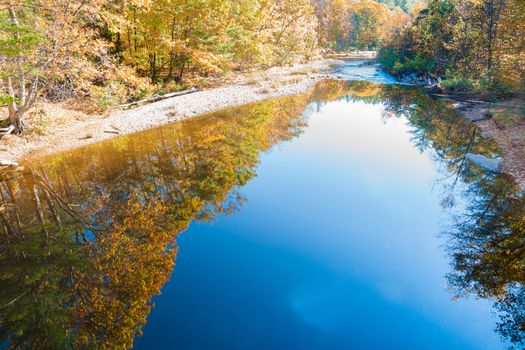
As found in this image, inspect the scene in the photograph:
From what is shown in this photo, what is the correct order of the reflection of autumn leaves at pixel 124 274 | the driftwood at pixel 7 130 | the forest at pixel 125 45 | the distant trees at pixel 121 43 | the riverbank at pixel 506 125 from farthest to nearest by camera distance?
the driftwood at pixel 7 130 → the forest at pixel 125 45 → the distant trees at pixel 121 43 → the riverbank at pixel 506 125 → the reflection of autumn leaves at pixel 124 274

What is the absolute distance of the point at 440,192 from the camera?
10664 millimetres

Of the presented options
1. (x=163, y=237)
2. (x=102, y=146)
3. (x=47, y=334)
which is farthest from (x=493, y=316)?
(x=102, y=146)

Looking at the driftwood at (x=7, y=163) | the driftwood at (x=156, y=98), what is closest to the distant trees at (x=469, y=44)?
the driftwood at (x=156, y=98)

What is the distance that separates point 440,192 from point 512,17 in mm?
14267

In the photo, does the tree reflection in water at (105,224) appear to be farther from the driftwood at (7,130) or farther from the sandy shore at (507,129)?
the sandy shore at (507,129)

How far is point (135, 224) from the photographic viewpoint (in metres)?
8.83

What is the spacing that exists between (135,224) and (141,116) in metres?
10.2

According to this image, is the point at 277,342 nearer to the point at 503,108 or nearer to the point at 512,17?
the point at 503,108

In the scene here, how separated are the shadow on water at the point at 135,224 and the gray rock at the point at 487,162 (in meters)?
0.34

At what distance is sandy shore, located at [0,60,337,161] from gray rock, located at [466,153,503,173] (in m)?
14.2

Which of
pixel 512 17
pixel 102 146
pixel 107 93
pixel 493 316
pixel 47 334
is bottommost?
pixel 493 316

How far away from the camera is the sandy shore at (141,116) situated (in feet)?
43.7

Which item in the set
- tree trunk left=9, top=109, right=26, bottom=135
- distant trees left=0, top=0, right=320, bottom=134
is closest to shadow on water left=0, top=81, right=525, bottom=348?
tree trunk left=9, top=109, right=26, bottom=135

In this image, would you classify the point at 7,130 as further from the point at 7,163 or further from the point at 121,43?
the point at 121,43
